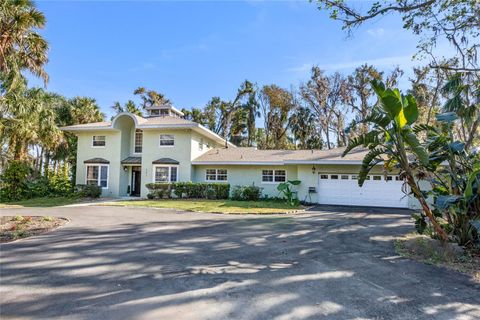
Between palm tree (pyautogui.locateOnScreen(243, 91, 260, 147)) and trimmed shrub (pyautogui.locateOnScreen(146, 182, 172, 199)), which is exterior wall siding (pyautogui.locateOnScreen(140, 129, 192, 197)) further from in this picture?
palm tree (pyautogui.locateOnScreen(243, 91, 260, 147))

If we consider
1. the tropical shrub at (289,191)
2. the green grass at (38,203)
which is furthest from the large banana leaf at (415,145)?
the green grass at (38,203)

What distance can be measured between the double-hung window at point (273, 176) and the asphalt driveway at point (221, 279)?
12.4 meters

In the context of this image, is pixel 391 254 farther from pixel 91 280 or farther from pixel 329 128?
pixel 329 128

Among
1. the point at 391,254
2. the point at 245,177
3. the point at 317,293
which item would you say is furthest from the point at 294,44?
the point at 317,293

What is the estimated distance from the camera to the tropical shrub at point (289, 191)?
60.6ft

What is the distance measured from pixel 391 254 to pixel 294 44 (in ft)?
42.6

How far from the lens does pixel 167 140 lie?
22.2m

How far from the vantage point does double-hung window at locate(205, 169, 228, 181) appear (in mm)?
22438

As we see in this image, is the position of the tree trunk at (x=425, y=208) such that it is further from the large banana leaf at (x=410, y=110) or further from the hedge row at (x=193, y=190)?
the hedge row at (x=193, y=190)

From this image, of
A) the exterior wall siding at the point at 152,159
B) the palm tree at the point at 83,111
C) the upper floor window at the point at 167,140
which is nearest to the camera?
the exterior wall siding at the point at 152,159

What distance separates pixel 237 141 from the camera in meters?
41.9

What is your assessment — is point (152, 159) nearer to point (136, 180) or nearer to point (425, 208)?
point (136, 180)

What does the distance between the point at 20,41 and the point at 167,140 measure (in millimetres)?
10267

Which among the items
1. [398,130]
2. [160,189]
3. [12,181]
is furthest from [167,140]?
[398,130]
